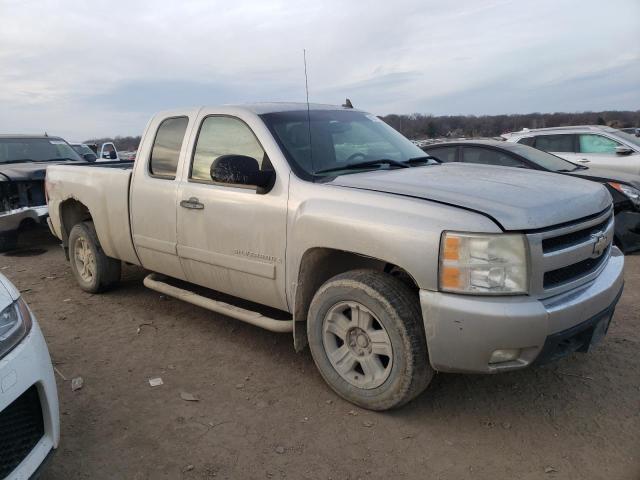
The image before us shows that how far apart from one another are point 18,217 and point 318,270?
20.2ft

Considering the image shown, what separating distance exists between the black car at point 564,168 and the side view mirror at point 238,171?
305cm

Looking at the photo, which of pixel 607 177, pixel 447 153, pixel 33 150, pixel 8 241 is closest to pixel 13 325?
pixel 447 153

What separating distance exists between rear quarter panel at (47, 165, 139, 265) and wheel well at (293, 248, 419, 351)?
2.07 m

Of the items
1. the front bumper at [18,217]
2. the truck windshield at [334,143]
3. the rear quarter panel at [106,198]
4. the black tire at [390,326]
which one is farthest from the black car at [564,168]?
the front bumper at [18,217]

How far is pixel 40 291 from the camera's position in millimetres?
5867

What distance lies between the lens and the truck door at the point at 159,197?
13.8 feet

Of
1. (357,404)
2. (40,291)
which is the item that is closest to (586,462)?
(357,404)

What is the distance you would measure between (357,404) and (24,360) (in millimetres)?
1835

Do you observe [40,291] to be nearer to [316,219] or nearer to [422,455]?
[316,219]

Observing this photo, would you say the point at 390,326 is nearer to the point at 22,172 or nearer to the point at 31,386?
the point at 31,386

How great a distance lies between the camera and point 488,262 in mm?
2564

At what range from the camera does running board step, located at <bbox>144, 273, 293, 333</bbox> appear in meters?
3.52

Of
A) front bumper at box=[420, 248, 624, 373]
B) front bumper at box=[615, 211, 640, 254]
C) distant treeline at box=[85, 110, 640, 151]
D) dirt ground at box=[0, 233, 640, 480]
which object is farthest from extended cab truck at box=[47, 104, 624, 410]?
distant treeline at box=[85, 110, 640, 151]

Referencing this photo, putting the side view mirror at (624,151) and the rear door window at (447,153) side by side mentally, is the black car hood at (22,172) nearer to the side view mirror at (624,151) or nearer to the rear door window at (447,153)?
the rear door window at (447,153)
